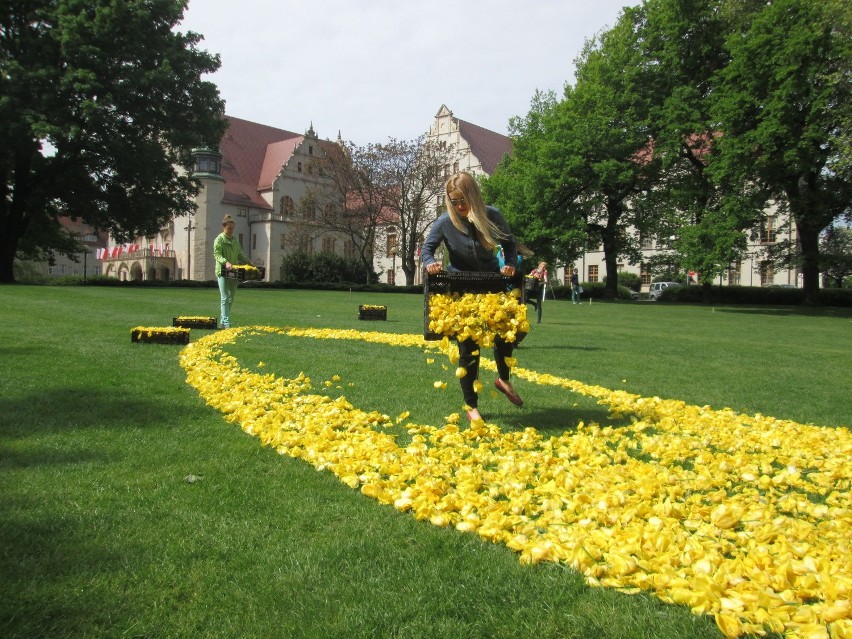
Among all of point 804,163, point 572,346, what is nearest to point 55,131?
point 572,346

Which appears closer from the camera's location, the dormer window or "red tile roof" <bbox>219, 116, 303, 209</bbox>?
the dormer window

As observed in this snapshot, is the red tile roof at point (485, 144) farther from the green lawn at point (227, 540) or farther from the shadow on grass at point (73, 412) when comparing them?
the shadow on grass at point (73, 412)

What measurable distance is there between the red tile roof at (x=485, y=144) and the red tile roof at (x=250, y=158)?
2180 centimetres

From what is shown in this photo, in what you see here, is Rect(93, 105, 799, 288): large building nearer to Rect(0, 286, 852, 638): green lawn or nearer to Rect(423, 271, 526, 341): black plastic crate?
Rect(0, 286, 852, 638): green lawn

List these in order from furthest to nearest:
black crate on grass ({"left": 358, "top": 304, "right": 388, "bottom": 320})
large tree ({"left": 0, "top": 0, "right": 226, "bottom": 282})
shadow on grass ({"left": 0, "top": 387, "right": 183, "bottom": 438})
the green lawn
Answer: large tree ({"left": 0, "top": 0, "right": 226, "bottom": 282}) → black crate on grass ({"left": 358, "top": 304, "right": 388, "bottom": 320}) → shadow on grass ({"left": 0, "top": 387, "right": 183, "bottom": 438}) → the green lawn

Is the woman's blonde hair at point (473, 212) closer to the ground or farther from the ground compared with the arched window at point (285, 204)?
closer to the ground

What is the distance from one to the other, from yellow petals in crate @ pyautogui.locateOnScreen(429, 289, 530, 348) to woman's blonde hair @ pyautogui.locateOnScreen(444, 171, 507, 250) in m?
0.67

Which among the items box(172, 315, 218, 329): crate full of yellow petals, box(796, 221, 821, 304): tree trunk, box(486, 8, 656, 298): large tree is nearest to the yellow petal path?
box(172, 315, 218, 329): crate full of yellow petals

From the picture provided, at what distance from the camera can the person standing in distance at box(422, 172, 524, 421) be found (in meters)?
6.11

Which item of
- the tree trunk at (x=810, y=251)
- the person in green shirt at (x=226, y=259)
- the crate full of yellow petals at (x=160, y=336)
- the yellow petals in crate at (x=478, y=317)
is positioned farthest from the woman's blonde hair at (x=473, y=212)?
the tree trunk at (x=810, y=251)

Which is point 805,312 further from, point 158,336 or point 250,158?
point 250,158

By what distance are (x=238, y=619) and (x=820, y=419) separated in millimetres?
6834

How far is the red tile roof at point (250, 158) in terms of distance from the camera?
8131 centimetres

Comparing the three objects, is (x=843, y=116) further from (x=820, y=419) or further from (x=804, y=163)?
(x=820, y=419)
